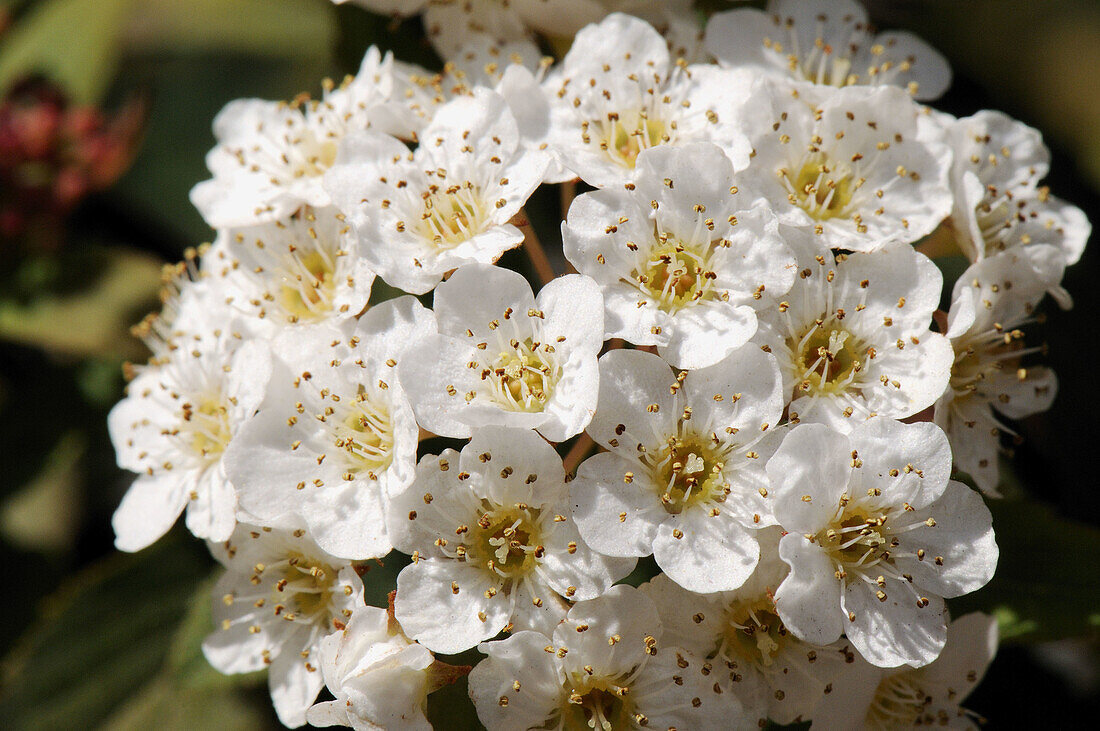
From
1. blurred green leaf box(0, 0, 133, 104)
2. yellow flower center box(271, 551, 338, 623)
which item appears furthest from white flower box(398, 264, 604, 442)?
blurred green leaf box(0, 0, 133, 104)

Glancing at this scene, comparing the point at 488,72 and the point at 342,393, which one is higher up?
the point at 488,72

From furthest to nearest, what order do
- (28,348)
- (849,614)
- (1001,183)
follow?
1. (28,348)
2. (1001,183)
3. (849,614)

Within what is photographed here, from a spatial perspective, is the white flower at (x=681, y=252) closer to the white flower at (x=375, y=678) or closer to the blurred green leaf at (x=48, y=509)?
the white flower at (x=375, y=678)

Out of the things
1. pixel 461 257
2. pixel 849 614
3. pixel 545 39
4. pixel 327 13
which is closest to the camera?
Result: pixel 849 614

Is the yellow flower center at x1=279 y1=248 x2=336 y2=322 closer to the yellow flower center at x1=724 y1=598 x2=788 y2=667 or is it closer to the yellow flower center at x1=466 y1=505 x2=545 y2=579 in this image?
the yellow flower center at x1=466 y1=505 x2=545 y2=579

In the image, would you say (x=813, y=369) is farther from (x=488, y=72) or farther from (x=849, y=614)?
(x=488, y=72)

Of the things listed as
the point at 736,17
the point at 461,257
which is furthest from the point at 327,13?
the point at 461,257

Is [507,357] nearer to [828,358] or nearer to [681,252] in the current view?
[681,252]
